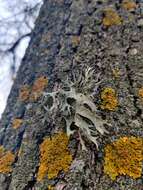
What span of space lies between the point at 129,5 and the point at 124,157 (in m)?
0.98

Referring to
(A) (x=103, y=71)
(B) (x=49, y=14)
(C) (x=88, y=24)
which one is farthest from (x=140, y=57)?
(B) (x=49, y=14)

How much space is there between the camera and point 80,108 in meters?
1.52

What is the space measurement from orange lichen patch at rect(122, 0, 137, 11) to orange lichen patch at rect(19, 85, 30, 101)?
644 millimetres

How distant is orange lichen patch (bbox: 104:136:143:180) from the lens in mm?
1436

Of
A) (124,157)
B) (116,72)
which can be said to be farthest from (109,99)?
(124,157)

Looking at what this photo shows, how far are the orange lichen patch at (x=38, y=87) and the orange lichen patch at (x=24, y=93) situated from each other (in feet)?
0.35

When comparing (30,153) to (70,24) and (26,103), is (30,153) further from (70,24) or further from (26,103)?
(70,24)

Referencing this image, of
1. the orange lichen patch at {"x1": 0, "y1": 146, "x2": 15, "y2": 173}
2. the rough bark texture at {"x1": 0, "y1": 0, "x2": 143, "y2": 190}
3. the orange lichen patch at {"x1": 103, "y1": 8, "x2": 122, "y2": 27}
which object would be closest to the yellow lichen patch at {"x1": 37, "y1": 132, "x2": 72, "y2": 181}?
the rough bark texture at {"x1": 0, "y1": 0, "x2": 143, "y2": 190}

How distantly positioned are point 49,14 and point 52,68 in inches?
26.3

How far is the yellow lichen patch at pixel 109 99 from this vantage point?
162cm

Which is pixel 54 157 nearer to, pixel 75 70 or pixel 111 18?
pixel 75 70

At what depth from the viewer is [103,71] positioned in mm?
1760

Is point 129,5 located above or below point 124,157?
above

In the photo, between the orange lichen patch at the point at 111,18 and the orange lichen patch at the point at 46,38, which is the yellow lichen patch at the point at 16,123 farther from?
the orange lichen patch at the point at 111,18
